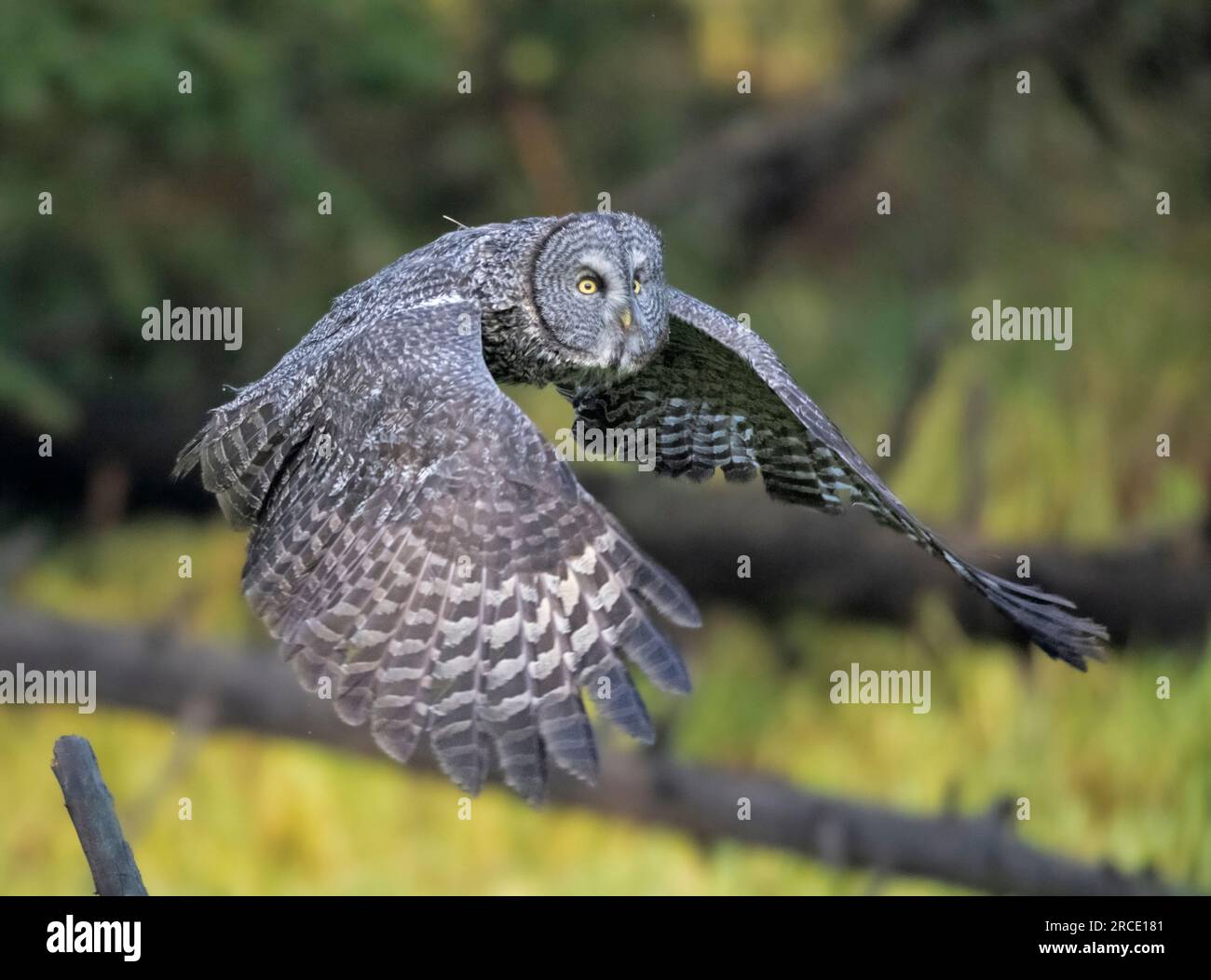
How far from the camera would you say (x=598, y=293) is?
173 inches

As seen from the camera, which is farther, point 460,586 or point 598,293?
point 598,293

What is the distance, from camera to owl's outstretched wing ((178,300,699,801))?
3258 millimetres

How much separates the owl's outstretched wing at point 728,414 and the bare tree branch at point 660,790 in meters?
2.39

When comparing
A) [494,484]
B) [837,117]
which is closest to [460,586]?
[494,484]

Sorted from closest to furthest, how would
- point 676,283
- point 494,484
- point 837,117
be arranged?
point 494,484 → point 676,283 → point 837,117

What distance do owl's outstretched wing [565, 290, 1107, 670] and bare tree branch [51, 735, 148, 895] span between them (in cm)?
182

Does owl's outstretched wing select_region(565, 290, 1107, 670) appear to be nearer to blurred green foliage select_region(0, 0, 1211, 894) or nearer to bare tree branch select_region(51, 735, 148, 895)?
bare tree branch select_region(51, 735, 148, 895)

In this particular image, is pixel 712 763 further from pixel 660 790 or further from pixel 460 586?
pixel 460 586

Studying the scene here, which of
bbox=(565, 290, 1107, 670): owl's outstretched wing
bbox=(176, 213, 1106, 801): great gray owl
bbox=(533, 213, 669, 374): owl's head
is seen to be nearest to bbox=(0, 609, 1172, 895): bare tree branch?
bbox=(565, 290, 1107, 670): owl's outstretched wing

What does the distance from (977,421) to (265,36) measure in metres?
4.15

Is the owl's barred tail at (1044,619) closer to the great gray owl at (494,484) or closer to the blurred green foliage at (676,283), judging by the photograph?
the great gray owl at (494,484)

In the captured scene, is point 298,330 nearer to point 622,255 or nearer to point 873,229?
point 873,229

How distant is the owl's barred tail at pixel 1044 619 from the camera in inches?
148

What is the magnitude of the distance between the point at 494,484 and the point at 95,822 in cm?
110
